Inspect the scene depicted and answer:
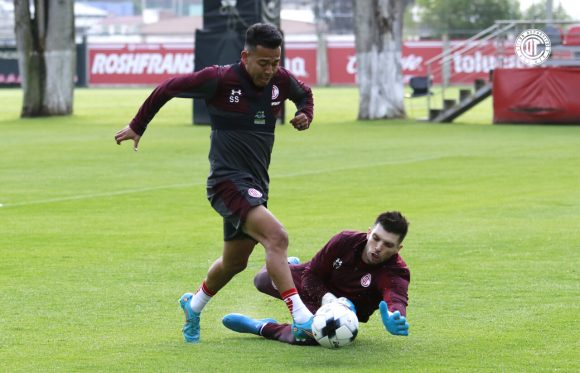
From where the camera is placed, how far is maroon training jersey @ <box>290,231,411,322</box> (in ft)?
25.8

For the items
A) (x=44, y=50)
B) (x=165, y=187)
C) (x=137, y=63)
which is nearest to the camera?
(x=165, y=187)

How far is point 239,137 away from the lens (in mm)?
7934

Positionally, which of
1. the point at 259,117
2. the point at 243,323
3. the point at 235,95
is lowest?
the point at 243,323

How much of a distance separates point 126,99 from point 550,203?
34.5m

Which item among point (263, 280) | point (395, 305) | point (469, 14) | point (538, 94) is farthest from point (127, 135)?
point (469, 14)

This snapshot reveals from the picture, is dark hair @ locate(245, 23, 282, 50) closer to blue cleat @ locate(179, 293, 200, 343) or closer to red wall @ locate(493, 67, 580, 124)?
blue cleat @ locate(179, 293, 200, 343)

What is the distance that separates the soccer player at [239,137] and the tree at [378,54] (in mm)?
27461

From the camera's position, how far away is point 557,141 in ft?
86.5

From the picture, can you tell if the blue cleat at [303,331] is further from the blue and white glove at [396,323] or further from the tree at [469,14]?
Answer: the tree at [469,14]

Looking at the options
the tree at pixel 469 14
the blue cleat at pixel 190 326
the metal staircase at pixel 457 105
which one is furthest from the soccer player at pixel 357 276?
the tree at pixel 469 14

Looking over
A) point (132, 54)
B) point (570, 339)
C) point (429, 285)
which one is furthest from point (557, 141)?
point (132, 54)

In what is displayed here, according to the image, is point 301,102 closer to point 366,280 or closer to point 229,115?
point 229,115

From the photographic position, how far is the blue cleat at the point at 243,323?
808 cm

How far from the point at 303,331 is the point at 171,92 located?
5.23 ft
